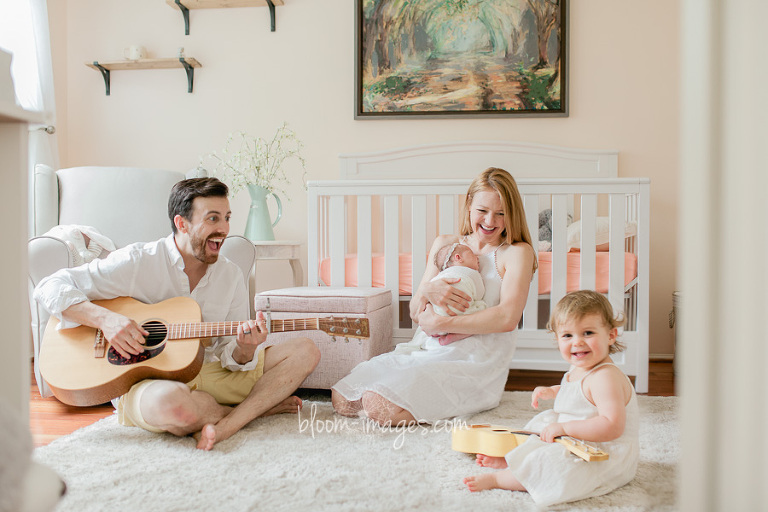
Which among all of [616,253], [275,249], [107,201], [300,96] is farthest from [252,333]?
[300,96]

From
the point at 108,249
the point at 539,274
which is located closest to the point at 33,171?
the point at 108,249

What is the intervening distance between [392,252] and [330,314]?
1.39ft

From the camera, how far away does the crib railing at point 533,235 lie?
210 cm

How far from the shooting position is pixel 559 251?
7.01 feet

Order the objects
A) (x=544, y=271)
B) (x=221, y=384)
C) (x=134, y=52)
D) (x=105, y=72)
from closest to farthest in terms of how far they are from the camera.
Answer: (x=221, y=384)
(x=544, y=271)
(x=134, y=52)
(x=105, y=72)

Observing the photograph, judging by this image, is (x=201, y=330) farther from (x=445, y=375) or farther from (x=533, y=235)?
(x=533, y=235)

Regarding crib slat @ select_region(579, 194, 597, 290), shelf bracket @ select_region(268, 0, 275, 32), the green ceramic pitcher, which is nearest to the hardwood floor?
crib slat @ select_region(579, 194, 597, 290)

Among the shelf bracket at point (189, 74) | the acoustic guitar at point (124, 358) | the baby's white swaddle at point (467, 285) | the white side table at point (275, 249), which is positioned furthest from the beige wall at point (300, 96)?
the acoustic guitar at point (124, 358)

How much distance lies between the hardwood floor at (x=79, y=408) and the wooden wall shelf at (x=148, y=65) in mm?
1730

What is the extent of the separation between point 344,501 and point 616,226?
1452mm

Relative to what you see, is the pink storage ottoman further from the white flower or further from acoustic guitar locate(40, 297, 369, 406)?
the white flower

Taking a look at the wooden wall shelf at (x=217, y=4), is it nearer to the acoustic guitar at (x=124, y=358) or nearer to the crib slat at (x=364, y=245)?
the crib slat at (x=364, y=245)

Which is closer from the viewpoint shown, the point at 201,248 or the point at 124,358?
the point at 124,358

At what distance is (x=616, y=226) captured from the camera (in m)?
2.11
